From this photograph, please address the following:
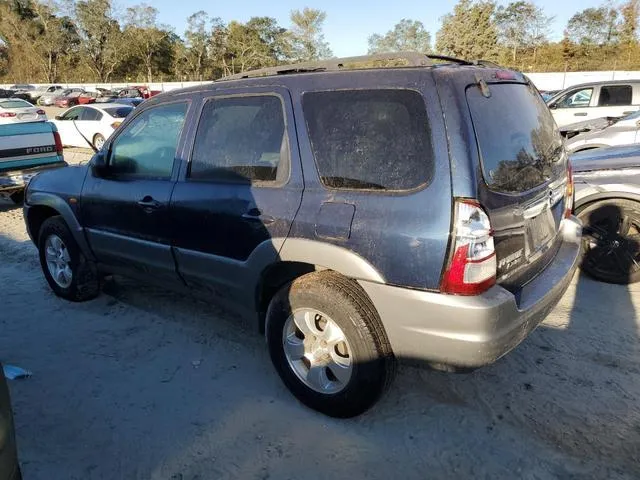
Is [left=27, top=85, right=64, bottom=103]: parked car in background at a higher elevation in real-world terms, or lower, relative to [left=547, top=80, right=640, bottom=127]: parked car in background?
Result: higher

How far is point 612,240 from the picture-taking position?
4383 mm

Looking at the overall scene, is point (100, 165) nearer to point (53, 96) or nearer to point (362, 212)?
point (362, 212)

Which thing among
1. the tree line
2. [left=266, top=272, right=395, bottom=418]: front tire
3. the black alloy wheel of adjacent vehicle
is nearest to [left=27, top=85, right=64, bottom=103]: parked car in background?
the tree line

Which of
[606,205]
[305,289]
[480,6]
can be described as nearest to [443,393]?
[305,289]

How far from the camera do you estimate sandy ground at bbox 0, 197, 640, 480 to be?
2.43m

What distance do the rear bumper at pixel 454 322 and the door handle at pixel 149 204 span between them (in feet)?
5.47

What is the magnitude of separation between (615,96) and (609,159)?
769 centimetres

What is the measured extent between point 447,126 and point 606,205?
295 centimetres

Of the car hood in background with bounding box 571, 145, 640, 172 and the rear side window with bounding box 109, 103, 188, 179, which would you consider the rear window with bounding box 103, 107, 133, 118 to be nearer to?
the rear side window with bounding box 109, 103, 188, 179

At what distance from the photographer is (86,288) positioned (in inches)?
171

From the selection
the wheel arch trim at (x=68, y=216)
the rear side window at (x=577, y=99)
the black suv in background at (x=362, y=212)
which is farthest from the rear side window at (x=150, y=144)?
the rear side window at (x=577, y=99)

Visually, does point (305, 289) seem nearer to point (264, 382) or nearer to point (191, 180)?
point (264, 382)

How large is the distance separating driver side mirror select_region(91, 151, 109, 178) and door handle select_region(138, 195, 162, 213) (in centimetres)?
59

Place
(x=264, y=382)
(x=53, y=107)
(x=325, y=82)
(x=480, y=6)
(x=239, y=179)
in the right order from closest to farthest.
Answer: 1. (x=325, y=82)
2. (x=239, y=179)
3. (x=264, y=382)
4. (x=53, y=107)
5. (x=480, y=6)
